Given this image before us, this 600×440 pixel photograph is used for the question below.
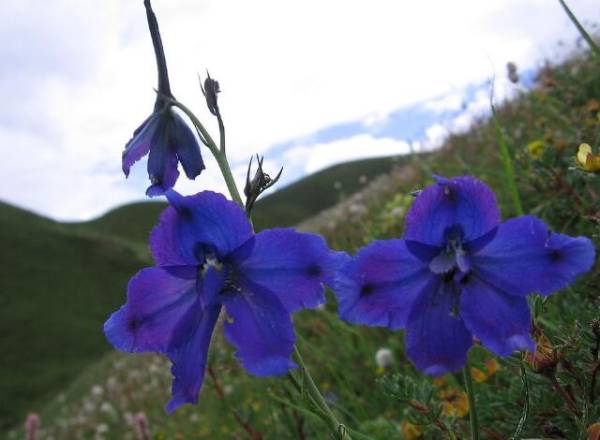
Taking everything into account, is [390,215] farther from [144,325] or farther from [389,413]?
[144,325]

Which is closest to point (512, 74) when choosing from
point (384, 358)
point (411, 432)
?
point (384, 358)

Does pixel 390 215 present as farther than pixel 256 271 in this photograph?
Yes

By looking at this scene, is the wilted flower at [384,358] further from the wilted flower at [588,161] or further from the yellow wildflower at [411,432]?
the wilted flower at [588,161]

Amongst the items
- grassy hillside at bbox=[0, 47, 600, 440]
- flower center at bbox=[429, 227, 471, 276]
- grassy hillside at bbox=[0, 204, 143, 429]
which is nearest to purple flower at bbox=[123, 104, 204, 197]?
grassy hillside at bbox=[0, 47, 600, 440]

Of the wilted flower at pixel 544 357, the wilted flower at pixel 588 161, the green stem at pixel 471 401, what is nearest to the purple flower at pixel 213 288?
the green stem at pixel 471 401

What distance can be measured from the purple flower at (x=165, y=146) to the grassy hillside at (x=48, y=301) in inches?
1429

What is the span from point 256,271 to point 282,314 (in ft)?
0.31

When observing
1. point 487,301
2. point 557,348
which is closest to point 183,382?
point 487,301

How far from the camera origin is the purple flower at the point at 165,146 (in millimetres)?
1408

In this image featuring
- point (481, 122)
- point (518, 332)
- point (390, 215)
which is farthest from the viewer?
point (481, 122)

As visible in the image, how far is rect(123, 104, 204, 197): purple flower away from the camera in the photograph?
1408 mm

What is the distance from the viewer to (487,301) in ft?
3.41

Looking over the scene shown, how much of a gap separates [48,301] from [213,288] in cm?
5065

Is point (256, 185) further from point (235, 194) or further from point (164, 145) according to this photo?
point (164, 145)
